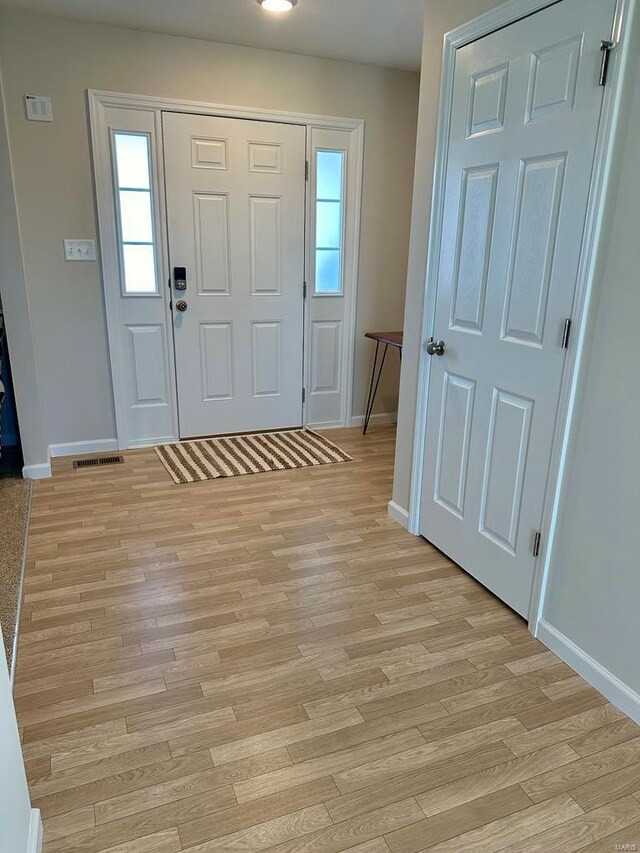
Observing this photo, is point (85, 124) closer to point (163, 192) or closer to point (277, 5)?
point (163, 192)

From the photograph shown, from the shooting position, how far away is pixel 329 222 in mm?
4035

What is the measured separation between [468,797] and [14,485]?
2.79 meters

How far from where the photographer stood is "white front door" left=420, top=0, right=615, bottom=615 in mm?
1738

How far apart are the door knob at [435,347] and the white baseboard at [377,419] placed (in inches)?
79.4

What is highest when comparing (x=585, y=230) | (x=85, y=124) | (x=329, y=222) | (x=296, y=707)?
(x=85, y=124)

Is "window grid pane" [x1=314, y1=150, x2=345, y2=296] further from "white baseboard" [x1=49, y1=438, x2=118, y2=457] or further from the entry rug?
"white baseboard" [x1=49, y1=438, x2=118, y2=457]

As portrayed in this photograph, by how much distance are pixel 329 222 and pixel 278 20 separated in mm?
1243

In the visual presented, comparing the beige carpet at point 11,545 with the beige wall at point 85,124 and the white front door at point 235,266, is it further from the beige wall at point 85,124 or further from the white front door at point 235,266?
the white front door at point 235,266

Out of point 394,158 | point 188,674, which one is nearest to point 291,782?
point 188,674

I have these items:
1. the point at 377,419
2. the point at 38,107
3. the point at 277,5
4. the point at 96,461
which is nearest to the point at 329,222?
the point at 277,5

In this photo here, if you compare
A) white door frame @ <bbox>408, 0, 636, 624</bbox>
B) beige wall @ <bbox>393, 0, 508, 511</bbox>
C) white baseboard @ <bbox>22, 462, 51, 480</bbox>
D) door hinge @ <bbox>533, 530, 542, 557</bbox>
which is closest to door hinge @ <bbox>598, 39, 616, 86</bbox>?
white door frame @ <bbox>408, 0, 636, 624</bbox>

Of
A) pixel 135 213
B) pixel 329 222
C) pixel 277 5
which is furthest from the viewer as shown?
pixel 329 222

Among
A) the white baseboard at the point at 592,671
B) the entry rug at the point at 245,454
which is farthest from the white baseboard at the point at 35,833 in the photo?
the entry rug at the point at 245,454

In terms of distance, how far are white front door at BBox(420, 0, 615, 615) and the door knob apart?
2 cm
